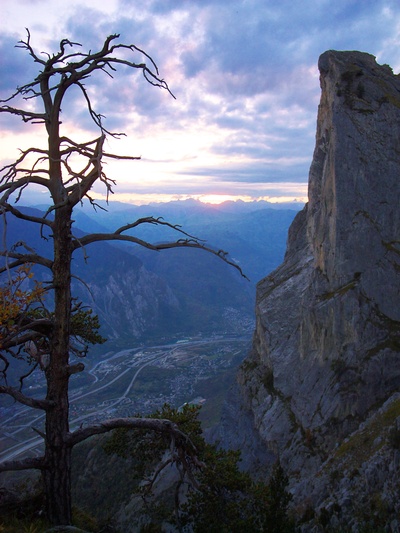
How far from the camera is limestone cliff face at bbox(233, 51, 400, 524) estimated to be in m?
48.2

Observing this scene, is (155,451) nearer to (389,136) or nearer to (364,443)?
(364,443)

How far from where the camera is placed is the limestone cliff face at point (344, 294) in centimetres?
4816

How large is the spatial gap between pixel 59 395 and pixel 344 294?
152 ft

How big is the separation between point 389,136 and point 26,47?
2166 inches

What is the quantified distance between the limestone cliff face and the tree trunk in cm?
3695

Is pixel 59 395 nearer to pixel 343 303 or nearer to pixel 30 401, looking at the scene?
pixel 30 401

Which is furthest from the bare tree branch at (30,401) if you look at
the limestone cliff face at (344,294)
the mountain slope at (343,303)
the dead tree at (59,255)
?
the limestone cliff face at (344,294)

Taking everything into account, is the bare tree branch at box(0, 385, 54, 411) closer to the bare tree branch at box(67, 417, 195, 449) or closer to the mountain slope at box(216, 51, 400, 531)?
the bare tree branch at box(67, 417, 195, 449)

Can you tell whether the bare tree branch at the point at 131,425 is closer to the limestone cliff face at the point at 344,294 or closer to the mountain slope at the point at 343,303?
the mountain slope at the point at 343,303

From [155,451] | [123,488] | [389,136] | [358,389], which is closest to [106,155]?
[155,451]

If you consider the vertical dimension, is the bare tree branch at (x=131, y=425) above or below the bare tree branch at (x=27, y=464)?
above

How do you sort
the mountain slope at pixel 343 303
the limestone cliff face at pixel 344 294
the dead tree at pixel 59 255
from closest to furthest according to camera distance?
the dead tree at pixel 59 255 < the mountain slope at pixel 343 303 < the limestone cliff face at pixel 344 294

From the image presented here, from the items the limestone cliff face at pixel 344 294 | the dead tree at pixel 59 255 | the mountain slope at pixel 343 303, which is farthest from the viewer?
the limestone cliff face at pixel 344 294

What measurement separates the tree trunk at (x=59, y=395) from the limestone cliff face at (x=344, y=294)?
3695 centimetres
